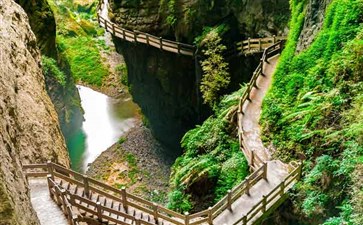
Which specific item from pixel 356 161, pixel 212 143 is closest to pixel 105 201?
pixel 212 143

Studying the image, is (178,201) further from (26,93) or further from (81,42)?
(81,42)

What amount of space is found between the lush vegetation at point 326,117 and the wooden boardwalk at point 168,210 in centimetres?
72

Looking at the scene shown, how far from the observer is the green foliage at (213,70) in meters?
25.6

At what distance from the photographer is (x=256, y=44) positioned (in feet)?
83.3

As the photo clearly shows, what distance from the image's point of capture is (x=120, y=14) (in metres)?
30.2

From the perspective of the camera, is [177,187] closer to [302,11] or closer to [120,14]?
[302,11]

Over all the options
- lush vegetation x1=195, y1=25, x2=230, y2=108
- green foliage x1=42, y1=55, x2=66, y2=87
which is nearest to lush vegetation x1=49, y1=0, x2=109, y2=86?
green foliage x1=42, y1=55, x2=66, y2=87

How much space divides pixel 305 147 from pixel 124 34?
18.6m

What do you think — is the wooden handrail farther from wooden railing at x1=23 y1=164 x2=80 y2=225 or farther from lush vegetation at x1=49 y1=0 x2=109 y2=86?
lush vegetation at x1=49 y1=0 x2=109 y2=86

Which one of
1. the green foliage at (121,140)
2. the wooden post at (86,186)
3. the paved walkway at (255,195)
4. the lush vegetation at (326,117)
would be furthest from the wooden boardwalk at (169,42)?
the wooden post at (86,186)

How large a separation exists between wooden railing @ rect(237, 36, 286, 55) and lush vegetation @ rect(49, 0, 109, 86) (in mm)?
23503

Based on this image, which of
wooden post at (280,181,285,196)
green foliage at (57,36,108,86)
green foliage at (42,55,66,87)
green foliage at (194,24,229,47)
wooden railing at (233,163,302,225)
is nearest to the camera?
wooden railing at (233,163,302,225)

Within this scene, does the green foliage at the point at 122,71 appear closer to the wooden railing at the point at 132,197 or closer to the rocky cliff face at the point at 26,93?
the rocky cliff face at the point at 26,93

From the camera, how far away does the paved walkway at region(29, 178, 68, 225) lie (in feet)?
41.0
